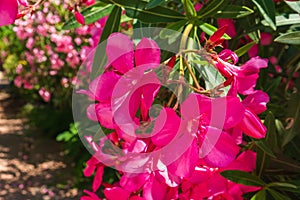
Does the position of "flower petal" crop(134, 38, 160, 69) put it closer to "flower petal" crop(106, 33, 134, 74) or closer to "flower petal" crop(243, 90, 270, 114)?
"flower petal" crop(106, 33, 134, 74)

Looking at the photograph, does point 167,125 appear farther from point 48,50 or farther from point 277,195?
point 48,50

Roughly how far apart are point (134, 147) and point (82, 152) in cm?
335

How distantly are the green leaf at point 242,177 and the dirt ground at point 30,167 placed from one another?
9.59 feet

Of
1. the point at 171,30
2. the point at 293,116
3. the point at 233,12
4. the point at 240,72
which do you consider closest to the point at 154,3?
the point at 171,30

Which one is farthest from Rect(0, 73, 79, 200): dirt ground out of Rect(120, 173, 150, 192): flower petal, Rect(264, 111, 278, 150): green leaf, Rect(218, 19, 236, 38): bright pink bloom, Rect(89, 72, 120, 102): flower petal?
Rect(89, 72, 120, 102): flower petal

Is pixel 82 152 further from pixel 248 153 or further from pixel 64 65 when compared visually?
pixel 248 153

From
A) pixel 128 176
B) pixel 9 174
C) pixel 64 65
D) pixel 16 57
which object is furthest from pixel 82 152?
pixel 128 176

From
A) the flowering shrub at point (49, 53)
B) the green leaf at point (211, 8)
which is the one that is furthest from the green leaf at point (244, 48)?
the flowering shrub at point (49, 53)

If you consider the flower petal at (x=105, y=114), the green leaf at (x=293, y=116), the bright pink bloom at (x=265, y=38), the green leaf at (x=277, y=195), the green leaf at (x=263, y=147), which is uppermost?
the flower petal at (x=105, y=114)

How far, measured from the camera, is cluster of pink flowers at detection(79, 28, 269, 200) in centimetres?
70

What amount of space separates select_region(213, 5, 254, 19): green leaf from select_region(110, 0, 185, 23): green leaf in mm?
85

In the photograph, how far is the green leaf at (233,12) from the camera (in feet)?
3.60

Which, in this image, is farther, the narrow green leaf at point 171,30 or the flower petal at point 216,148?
the narrow green leaf at point 171,30

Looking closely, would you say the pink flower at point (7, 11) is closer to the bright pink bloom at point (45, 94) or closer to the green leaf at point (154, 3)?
the green leaf at point (154, 3)
